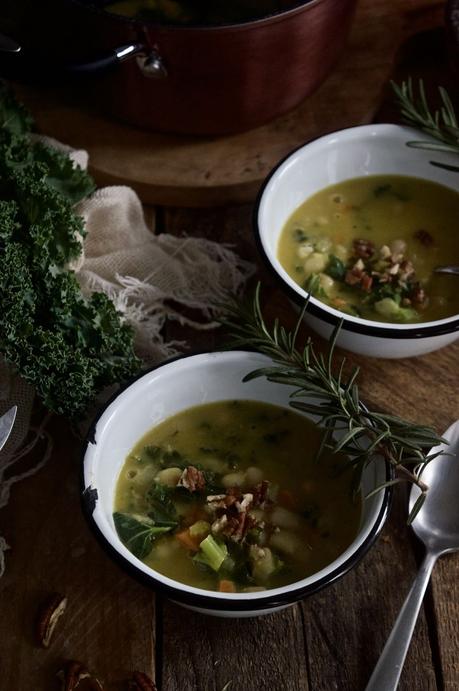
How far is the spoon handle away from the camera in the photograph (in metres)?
1.47

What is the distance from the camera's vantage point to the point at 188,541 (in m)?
1.59

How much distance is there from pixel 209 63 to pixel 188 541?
100cm

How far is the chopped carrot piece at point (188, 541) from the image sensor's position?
5.20 ft

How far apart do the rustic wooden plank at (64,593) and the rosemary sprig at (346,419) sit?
16.6 inches

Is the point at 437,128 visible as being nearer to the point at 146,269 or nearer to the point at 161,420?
the point at 146,269

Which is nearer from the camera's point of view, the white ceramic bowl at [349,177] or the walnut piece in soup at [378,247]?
the white ceramic bowl at [349,177]

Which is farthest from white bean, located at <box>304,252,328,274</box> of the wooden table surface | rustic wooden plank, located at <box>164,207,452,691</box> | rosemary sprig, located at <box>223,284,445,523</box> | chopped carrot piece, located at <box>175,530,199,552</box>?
chopped carrot piece, located at <box>175,530,199,552</box>

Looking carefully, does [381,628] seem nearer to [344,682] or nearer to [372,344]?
[344,682]

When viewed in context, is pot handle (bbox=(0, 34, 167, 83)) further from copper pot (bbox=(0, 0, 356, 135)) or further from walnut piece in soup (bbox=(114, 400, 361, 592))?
walnut piece in soup (bbox=(114, 400, 361, 592))

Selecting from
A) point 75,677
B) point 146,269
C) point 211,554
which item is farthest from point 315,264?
point 75,677

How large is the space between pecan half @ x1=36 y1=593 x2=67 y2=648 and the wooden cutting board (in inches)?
38.6

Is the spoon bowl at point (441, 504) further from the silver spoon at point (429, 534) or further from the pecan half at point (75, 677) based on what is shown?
the pecan half at point (75, 677)

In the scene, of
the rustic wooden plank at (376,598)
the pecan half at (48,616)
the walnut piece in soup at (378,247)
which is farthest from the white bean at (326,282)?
the pecan half at (48,616)

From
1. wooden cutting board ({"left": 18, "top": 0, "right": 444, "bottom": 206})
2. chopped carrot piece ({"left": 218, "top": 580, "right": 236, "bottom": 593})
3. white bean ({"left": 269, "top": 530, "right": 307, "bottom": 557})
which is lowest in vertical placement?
white bean ({"left": 269, "top": 530, "right": 307, "bottom": 557})
